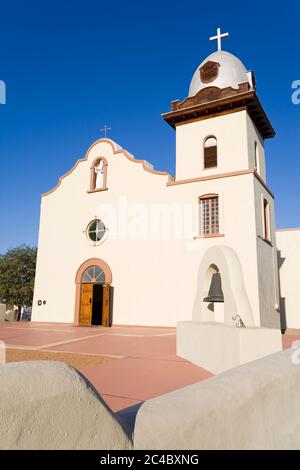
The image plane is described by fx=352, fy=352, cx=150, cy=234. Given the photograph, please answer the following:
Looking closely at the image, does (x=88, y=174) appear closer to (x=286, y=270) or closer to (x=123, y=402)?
(x=286, y=270)

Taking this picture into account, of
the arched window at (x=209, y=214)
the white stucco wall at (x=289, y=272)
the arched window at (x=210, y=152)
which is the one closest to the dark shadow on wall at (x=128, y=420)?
the arched window at (x=209, y=214)

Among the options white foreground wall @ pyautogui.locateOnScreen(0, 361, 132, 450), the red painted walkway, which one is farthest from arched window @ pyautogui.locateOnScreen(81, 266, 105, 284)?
white foreground wall @ pyautogui.locateOnScreen(0, 361, 132, 450)

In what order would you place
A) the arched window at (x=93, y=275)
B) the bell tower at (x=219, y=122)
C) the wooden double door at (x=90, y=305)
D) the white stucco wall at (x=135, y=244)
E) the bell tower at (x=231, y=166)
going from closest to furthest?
1. the bell tower at (x=231, y=166)
2. the white stucco wall at (x=135, y=244)
3. the bell tower at (x=219, y=122)
4. the wooden double door at (x=90, y=305)
5. the arched window at (x=93, y=275)

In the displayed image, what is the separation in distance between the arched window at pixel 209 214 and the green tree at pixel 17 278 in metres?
22.1

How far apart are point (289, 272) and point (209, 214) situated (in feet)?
27.3

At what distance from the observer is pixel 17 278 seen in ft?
112

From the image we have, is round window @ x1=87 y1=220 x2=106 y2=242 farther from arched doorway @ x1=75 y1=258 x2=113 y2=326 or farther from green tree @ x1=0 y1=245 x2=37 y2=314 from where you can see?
green tree @ x1=0 y1=245 x2=37 y2=314

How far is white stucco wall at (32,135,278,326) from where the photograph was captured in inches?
665

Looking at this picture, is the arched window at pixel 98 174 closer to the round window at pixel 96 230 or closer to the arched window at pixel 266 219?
the round window at pixel 96 230

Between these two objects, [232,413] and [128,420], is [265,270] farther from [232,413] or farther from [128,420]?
[128,420]

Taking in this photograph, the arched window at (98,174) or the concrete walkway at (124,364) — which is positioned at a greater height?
the arched window at (98,174)

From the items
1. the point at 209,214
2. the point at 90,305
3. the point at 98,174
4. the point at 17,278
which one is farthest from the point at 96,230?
the point at 17,278

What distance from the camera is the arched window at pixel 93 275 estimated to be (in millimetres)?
19891
